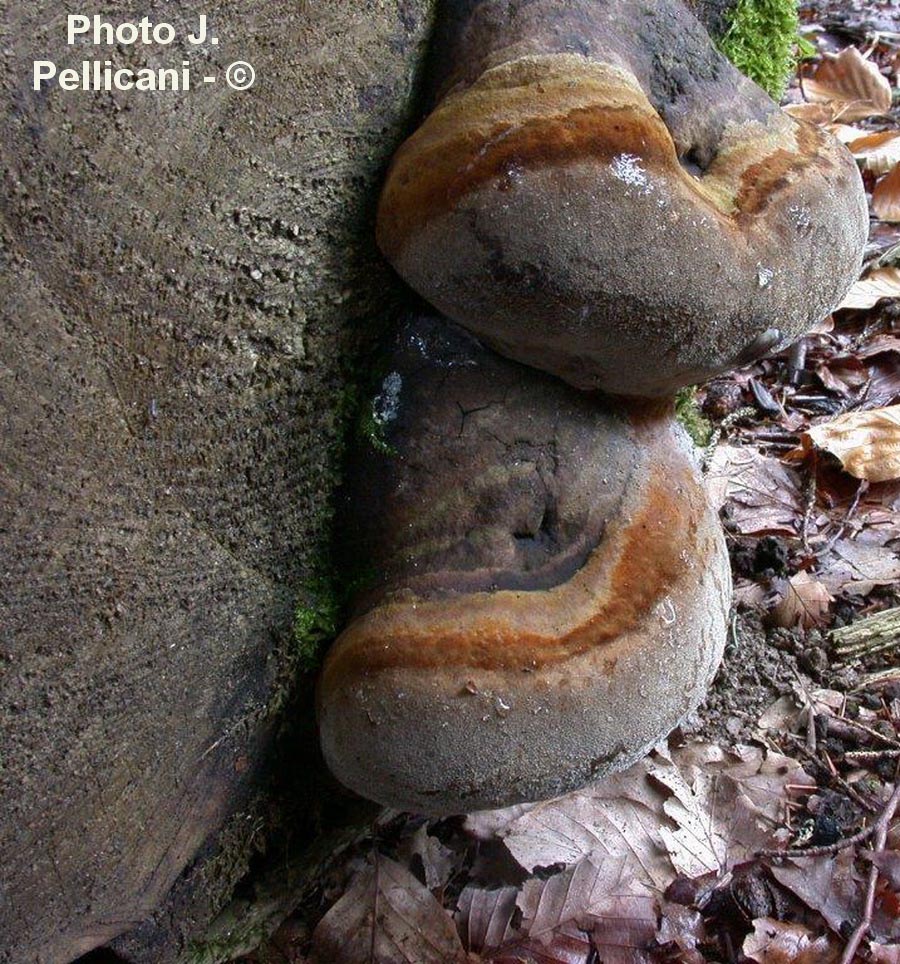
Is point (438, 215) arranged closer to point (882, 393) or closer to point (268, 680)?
point (268, 680)

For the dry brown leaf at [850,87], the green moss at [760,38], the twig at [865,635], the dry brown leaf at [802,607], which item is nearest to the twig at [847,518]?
the dry brown leaf at [802,607]

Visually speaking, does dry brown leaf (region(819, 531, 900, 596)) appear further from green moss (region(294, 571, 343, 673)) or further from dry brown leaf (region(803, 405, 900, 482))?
green moss (region(294, 571, 343, 673))

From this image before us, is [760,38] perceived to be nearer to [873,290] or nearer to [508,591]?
[508,591]

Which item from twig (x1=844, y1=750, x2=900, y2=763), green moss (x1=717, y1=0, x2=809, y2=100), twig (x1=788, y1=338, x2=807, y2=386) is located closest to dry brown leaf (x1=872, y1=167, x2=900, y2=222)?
twig (x1=788, y1=338, x2=807, y2=386)

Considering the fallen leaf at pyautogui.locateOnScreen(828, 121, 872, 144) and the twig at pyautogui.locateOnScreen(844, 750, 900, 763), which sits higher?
the fallen leaf at pyautogui.locateOnScreen(828, 121, 872, 144)

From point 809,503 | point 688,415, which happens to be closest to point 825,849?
point 688,415

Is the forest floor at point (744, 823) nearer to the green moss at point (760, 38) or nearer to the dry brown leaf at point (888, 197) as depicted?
the green moss at point (760, 38)

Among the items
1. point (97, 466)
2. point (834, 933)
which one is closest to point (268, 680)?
point (97, 466)
